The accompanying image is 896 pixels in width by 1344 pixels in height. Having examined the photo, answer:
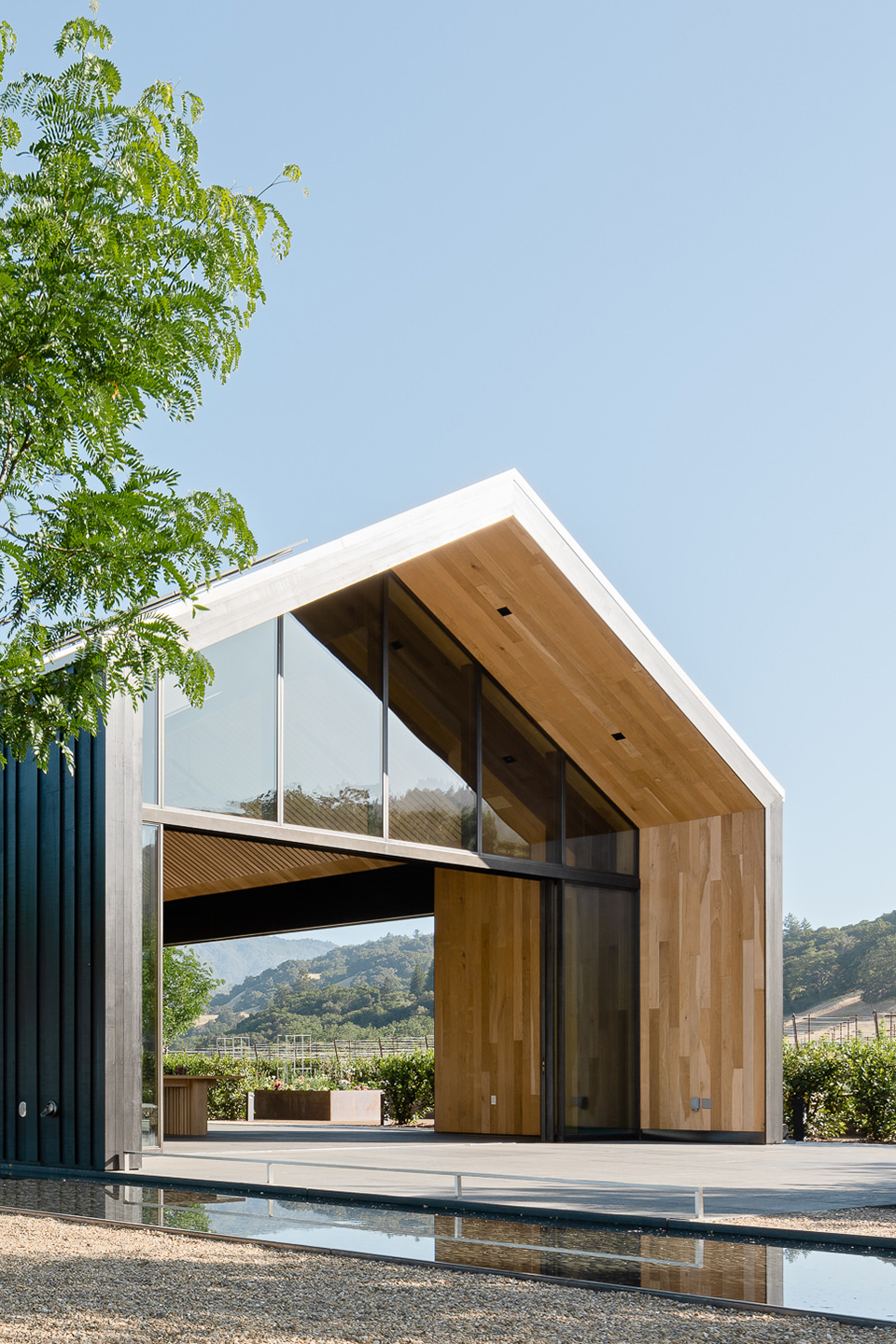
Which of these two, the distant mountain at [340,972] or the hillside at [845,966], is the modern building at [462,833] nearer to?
the distant mountain at [340,972]

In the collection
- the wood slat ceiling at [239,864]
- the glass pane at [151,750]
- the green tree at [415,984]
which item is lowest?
the green tree at [415,984]

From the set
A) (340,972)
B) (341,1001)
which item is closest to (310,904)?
(341,1001)

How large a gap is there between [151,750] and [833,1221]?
6.07m

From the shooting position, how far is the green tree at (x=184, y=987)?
3072 cm

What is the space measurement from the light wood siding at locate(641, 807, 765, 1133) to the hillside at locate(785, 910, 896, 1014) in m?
49.2

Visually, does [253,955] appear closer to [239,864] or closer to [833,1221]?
[239,864]

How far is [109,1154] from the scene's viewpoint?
30.7 ft

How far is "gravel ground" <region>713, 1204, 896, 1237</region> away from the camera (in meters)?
6.58

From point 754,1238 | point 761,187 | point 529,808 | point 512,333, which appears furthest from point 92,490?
point 512,333

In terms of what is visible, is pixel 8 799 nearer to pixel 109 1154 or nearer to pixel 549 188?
pixel 109 1154

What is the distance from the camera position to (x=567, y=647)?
44.0 ft

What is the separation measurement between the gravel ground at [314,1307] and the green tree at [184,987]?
24859 millimetres

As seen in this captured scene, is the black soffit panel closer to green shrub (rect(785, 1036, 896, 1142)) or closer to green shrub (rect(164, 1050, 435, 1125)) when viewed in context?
green shrub (rect(164, 1050, 435, 1125))

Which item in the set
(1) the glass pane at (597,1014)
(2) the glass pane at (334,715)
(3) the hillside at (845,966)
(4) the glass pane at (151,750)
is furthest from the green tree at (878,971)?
(4) the glass pane at (151,750)
